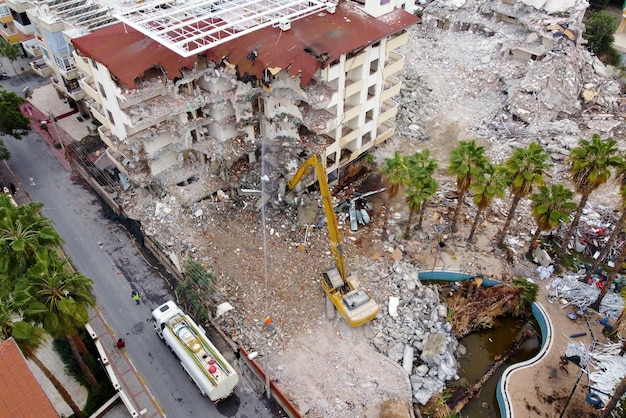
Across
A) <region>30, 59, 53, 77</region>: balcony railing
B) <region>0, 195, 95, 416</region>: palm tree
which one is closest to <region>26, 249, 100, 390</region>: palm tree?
<region>0, 195, 95, 416</region>: palm tree

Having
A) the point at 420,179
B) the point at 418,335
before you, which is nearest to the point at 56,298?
the point at 418,335

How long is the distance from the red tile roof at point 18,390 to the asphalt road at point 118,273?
9447 mm

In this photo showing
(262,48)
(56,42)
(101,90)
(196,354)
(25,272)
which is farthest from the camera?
(56,42)

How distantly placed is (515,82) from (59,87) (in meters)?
49.5

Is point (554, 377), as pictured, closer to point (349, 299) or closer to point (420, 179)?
point (349, 299)

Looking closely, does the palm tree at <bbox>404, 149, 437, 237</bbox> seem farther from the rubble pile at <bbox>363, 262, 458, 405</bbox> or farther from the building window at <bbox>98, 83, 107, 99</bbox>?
the building window at <bbox>98, 83, 107, 99</bbox>

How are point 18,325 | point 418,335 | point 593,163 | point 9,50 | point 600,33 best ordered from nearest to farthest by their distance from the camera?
point 18,325 → point 593,163 → point 418,335 → point 9,50 → point 600,33

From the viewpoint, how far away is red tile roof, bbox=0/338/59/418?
76.6 feet

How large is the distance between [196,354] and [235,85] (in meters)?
21.4

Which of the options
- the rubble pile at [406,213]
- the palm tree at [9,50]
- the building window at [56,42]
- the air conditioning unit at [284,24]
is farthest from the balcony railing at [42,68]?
the air conditioning unit at [284,24]

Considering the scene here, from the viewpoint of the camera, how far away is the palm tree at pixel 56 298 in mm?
25125

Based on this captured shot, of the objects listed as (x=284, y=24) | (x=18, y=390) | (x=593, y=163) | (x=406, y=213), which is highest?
(x=284, y=24)

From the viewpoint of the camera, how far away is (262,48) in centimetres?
3806

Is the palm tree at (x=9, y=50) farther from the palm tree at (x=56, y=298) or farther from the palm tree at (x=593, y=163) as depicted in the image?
the palm tree at (x=593, y=163)
